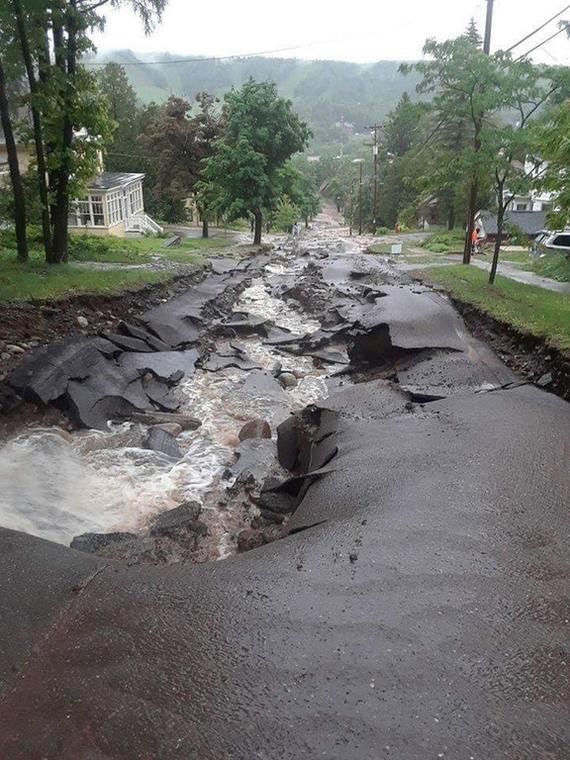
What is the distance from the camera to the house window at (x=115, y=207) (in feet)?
109

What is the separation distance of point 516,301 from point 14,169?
13.8 meters

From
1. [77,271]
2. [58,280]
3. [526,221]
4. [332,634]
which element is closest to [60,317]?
[58,280]

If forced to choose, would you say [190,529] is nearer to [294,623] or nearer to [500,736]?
[294,623]

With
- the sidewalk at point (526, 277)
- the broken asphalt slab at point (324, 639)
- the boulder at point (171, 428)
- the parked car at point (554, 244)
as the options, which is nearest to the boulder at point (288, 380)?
the boulder at point (171, 428)

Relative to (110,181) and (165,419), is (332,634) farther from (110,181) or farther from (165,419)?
(110,181)

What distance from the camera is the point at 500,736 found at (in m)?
2.39

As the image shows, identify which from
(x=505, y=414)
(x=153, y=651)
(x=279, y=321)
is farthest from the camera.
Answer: (x=279, y=321)

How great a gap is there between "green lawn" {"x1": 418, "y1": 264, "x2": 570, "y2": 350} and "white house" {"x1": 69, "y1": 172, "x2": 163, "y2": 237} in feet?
74.1

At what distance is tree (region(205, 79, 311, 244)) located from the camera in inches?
1060

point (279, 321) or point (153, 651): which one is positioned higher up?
point (153, 651)

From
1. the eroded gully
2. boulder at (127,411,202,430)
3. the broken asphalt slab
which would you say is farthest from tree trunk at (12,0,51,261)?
the broken asphalt slab

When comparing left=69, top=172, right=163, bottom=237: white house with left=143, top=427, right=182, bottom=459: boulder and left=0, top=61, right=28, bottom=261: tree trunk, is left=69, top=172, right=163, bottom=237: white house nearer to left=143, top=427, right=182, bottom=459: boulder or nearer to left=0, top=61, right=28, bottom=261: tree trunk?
left=0, top=61, right=28, bottom=261: tree trunk

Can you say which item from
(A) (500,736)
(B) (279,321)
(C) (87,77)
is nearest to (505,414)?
(A) (500,736)

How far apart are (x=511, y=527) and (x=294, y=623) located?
1.97 meters
